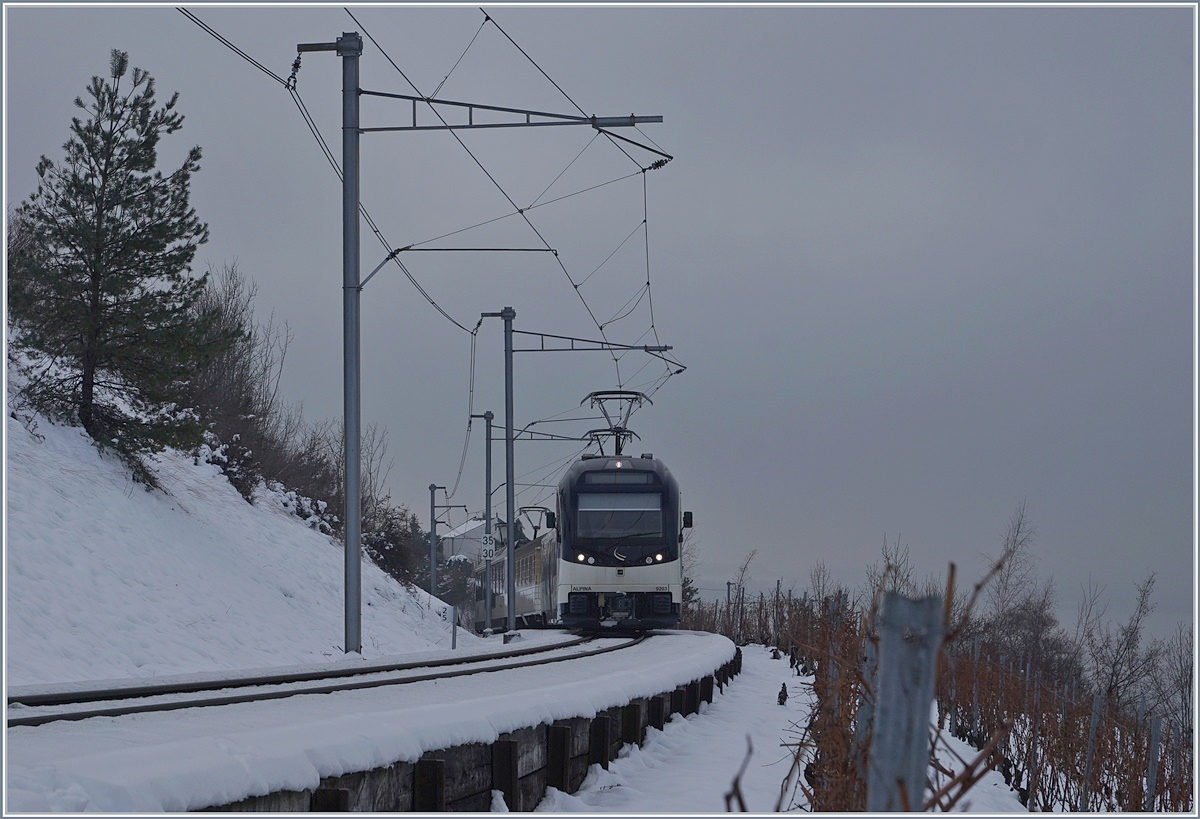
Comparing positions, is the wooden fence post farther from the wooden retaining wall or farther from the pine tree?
the pine tree

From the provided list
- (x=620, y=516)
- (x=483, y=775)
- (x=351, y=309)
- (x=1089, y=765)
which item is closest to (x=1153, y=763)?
(x=1089, y=765)

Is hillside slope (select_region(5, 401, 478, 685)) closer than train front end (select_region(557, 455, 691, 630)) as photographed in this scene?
Yes

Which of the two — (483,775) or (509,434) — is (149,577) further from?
(483,775)

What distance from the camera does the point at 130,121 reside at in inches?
917

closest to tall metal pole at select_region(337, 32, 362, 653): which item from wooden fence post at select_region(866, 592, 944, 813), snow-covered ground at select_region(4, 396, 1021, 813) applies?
snow-covered ground at select_region(4, 396, 1021, 813)

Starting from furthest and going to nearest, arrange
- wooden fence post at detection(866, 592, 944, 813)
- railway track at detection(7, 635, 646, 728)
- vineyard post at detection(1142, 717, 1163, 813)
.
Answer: vineyard post at detection(1142, 717, 1163, 813)
railway track at detection(7, 635, 646, 728)
wooden fence post at detection(866, 592, 944, 813)

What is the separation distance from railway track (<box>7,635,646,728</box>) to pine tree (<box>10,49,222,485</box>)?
38.8ft

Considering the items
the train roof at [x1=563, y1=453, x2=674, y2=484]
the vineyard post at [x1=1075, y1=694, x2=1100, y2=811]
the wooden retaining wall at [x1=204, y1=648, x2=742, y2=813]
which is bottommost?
the vineyard post at [x1=1075, y1=694, x2=1100, y2=811]

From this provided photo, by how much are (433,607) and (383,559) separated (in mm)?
2897

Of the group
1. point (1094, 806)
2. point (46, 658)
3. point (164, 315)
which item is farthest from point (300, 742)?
point (164, 315)

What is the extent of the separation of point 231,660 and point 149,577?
2.20 metres

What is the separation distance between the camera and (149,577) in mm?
20969

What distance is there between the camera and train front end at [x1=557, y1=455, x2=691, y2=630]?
24344 millimetres

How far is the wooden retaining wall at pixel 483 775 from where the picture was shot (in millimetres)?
5387
